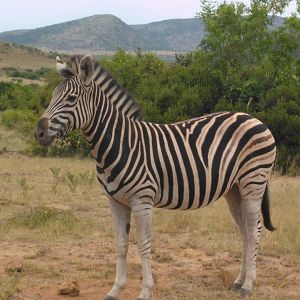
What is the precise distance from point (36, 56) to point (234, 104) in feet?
262

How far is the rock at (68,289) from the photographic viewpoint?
204 inches

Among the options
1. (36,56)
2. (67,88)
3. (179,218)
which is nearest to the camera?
(67,88)

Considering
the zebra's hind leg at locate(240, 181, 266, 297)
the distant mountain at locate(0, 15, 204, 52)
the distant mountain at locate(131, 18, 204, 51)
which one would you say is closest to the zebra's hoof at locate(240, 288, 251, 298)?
the zebra's hind leg at locate(240, 181, 266, 297)

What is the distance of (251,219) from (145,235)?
3.92 ft

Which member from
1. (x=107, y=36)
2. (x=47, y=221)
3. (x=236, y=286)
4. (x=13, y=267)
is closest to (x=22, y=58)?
(x=107, y=36)

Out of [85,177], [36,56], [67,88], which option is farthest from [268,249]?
[36,56]

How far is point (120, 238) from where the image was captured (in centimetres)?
511

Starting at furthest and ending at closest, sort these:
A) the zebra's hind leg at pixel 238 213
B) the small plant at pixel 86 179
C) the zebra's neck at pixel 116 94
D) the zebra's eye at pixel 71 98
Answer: the small plant at pixel 86 179, the zebra's hind leg at pixel 238 213, the zebra's neck at pixel 116 94, the zebra's eye at pixel 71 98

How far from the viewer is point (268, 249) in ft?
22.8

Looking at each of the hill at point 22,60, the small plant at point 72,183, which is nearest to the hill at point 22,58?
the hill at point 22,60

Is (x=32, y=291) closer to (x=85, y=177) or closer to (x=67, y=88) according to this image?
(x=67, y=88)

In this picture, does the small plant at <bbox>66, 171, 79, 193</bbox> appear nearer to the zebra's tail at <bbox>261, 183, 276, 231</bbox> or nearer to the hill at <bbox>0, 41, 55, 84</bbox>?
the zebra's tail at <bbox>261, 183, 276, 231</bbox>

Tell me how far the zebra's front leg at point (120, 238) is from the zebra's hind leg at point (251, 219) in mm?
1184

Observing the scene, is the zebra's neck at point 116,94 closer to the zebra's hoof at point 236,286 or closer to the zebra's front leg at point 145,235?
the zebra's front leg at point 145,235
